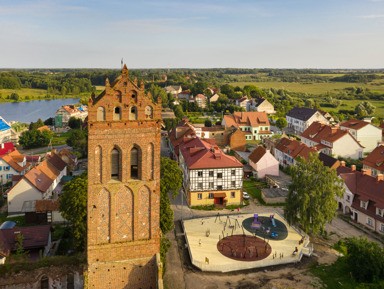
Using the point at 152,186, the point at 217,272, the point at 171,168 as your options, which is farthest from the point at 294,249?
the point at 152,186

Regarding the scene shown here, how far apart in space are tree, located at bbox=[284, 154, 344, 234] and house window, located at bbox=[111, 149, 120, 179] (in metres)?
19.8

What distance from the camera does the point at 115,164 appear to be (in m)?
16.4

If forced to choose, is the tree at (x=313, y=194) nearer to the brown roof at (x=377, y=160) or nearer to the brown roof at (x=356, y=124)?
the brown roof at (x=377, y=160)

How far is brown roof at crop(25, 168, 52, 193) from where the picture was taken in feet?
124

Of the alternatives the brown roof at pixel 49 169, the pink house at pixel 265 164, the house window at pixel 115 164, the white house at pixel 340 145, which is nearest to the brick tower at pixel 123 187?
the house window at pixel 115 164

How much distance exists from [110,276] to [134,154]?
6.64m

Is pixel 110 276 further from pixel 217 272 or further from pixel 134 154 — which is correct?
pixel 217 272

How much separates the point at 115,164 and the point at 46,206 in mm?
22199

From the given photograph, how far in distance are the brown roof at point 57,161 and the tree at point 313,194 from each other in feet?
113

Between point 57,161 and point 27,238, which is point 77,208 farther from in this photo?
point 57,161

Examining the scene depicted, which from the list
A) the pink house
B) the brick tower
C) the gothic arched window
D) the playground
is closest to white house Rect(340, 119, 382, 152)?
the pink house

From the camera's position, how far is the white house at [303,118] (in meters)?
82.5

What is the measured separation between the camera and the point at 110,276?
1620 cm

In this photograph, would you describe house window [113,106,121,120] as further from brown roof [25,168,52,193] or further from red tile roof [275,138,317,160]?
red tile roof [275,138,317,160]
